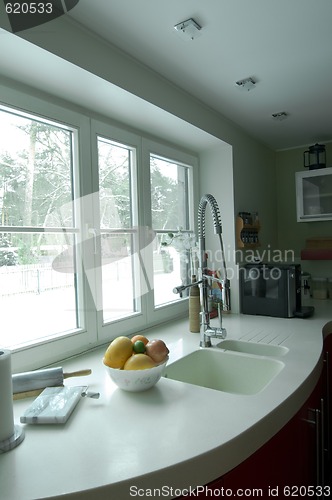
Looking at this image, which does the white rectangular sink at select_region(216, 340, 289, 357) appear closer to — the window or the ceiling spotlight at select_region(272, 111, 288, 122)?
the window

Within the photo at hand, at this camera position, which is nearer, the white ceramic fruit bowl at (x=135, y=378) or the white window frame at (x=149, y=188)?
the white ceramic fruit bowl at (x=135, y=378)

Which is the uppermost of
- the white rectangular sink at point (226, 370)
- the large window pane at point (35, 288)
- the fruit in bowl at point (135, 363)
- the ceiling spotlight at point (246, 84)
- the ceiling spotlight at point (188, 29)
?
the ceiling spotlight at point (246, 84)

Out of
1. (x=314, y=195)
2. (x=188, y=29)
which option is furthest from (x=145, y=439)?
(x=314, y=195)

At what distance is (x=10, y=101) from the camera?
4.13ft

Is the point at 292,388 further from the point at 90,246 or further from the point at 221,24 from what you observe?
the point at 221,24

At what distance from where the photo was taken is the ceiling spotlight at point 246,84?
5.67ft

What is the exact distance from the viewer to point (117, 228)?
1756mm

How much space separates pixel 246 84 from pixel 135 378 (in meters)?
1.56

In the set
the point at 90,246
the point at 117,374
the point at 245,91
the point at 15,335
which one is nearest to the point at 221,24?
the point at 245,91

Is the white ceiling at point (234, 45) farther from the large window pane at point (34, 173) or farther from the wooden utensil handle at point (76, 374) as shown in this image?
the wooden utensil handle at point (76, 374)

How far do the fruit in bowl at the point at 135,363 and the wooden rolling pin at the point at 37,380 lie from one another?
160 millimetres

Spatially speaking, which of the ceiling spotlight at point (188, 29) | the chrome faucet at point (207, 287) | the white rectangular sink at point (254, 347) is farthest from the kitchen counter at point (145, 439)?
the ceiling spotlight at point (188, 29)

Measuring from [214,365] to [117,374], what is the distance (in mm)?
594

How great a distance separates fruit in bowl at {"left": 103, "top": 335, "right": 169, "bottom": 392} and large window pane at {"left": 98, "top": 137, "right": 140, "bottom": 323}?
600 millimetres
